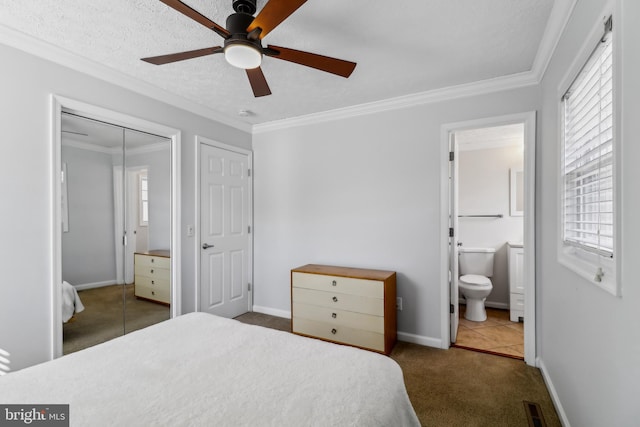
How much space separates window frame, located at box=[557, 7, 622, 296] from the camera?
3.54 ft

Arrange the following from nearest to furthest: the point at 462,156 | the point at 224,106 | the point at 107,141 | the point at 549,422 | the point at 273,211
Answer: the point at 549,422
the point at 107,141
the point at 224,106
the point at 273,211
the point at 462,156

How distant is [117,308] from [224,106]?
2198 mm

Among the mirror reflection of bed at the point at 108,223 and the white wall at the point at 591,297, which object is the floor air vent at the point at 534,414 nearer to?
the white wall at the point at 591,297

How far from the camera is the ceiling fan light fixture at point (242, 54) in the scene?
1510mm

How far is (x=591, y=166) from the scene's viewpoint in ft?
4.70

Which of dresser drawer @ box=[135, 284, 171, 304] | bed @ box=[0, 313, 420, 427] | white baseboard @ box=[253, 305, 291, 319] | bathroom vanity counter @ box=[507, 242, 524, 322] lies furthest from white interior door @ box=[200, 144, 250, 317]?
bathroom vanity counter @ box=[507, 242, 524, 322]

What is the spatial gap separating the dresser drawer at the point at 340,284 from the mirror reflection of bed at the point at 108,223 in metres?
1.34

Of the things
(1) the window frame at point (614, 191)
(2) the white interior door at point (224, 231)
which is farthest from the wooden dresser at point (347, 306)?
(1) the window frame at point (614, 191)

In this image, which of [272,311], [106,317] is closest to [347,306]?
[272,311]

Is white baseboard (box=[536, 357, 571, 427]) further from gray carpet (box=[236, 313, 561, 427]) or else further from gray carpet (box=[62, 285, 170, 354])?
gray carpet (box=[62, 285, 170, 354])

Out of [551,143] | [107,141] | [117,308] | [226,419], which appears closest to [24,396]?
[226,419]

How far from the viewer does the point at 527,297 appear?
8.38 ft

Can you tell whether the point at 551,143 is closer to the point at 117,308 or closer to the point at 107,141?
the point at 107,141

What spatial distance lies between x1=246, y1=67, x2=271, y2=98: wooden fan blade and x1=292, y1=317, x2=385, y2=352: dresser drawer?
2.20 metres
